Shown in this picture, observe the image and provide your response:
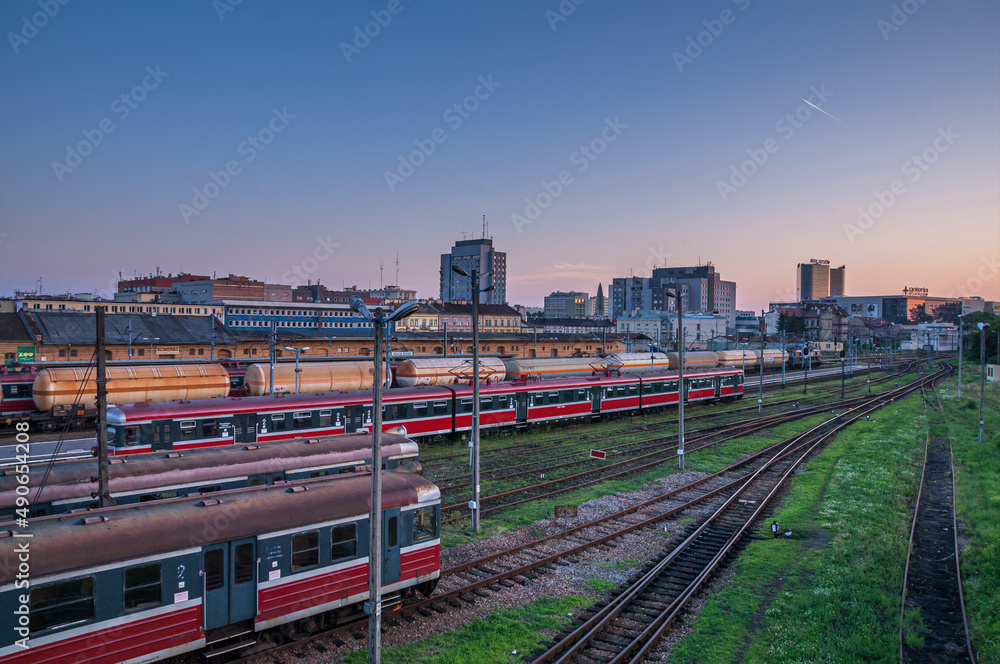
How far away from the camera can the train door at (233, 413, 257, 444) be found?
26094 mm

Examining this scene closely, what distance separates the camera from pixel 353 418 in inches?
1174

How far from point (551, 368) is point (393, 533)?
32.4m

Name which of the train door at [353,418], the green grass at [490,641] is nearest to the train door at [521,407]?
the train door at [353,418]

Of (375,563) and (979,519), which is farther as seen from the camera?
(979,519)

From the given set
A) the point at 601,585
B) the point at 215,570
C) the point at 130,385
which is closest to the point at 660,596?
the point at 601,585

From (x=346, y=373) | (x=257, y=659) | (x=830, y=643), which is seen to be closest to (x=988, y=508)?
(x=830, y=643)

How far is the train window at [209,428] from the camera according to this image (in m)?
25.3

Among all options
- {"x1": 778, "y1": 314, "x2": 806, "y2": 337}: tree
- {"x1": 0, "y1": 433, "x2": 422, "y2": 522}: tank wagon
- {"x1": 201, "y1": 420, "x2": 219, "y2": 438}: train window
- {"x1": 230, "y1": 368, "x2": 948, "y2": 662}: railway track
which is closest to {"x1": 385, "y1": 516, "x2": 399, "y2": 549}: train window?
{"x1": 230, "y1": 368, "x2": 948, "y2": 662}: railway track

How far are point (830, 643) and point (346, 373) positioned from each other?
30465 mm

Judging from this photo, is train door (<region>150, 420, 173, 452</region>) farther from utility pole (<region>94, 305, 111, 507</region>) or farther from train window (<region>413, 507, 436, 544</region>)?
train window (<region>413, 507, 436, 544</region>)

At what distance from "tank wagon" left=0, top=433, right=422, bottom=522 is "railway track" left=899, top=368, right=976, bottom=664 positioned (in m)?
12.4

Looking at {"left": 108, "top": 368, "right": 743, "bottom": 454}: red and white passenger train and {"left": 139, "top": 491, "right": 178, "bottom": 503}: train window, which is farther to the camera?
{"left": 108, "top": 368, "right": 743, "bottom": 454}: red and white passenger train

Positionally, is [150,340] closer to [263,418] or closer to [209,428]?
[263,418]

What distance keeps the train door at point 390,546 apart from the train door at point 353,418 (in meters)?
16.4
